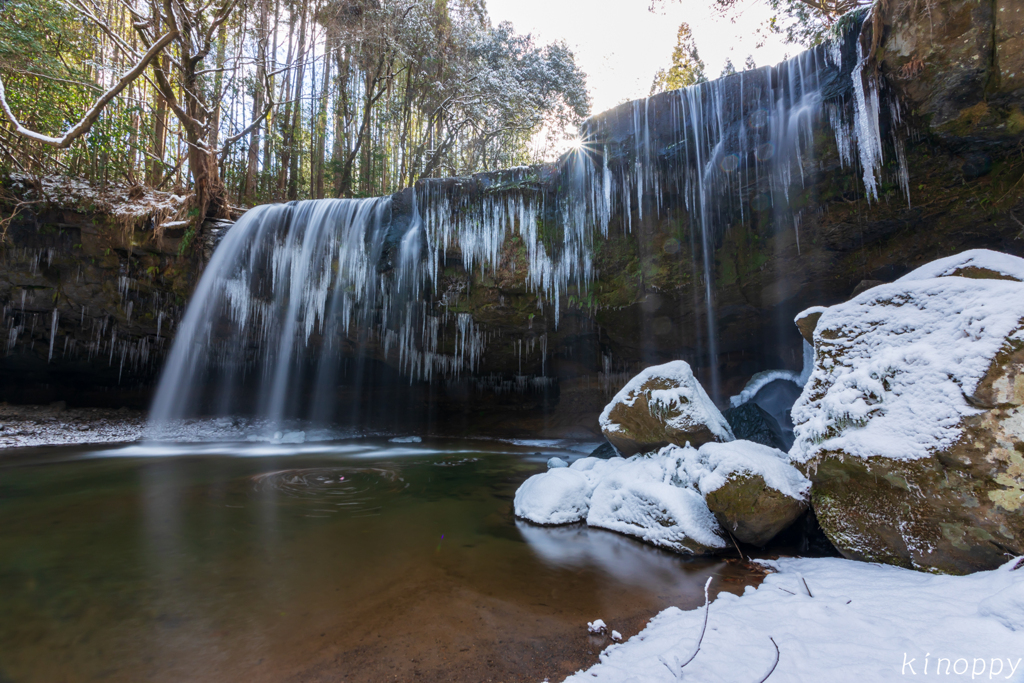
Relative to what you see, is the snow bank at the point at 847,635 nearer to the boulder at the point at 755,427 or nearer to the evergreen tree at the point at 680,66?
the boulder at the point at 755,427

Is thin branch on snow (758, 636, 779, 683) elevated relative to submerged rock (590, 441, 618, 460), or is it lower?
lower

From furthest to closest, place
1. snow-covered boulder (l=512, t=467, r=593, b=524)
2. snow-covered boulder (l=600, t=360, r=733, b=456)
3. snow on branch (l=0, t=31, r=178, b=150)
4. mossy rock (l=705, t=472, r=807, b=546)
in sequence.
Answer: snow on branch (l=0, t=31, r=178, b=150)
snow-covered boulder (l=600, t=360, r=733, b=456)
snow-covered boulder (l=512, t=467, r=593, b=524)
mossy rock (l=705, t=472, r=807, b=546)

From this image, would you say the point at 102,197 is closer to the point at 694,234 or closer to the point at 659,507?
the point at 694,234

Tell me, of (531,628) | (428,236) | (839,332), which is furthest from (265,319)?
(839,332)

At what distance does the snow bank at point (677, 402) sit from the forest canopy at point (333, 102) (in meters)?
10.1

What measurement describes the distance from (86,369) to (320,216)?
23.5 feet

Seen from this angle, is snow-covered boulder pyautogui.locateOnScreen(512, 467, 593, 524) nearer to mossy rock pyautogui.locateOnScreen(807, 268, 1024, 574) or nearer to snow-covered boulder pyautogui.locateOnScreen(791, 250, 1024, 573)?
snow-covered boulder pyautogui.locateOnScreen(791, 250, 1024, 573)

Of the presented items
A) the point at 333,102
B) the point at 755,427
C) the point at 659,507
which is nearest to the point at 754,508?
the point at 659,507

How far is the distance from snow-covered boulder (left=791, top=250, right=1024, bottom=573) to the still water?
3.07 ft

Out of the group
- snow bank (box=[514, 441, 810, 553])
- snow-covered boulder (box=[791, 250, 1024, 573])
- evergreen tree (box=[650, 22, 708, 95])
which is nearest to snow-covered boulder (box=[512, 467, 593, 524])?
snow bank (box=[514, 441, 810, 553])

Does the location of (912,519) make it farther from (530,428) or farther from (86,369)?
(86,369)

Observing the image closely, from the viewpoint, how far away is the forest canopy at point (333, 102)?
11.1 m

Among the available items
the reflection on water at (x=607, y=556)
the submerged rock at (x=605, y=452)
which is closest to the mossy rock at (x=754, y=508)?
the reflection on water at (x=607, y=556)

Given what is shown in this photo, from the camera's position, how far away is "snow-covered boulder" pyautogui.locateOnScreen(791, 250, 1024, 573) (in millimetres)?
2377
